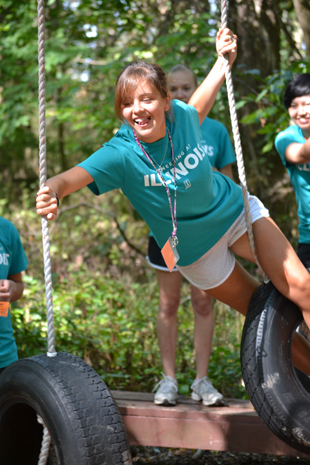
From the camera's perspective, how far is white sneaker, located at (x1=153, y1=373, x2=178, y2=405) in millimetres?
2697

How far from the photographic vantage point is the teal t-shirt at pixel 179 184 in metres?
1.92

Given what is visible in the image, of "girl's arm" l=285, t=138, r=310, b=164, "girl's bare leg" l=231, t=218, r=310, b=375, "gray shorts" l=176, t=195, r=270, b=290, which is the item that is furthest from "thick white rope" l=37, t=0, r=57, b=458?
"girl's arm" l=285, t=138, r=310, b=164

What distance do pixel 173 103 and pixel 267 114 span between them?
227 cm

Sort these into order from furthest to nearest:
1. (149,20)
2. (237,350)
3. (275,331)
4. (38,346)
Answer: (149,20)
(237,350)
(38,346)
(275,331)

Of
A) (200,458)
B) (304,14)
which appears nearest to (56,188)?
(200,458)

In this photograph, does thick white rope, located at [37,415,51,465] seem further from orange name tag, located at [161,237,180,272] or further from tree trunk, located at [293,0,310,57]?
tree trunk, located at [293,0,310,57]

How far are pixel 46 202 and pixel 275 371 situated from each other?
1083 millimetres

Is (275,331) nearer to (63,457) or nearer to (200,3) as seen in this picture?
(63,457)

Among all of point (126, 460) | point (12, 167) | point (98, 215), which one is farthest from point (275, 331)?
point (12, 167)

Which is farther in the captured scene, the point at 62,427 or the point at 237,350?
the point at 237,350

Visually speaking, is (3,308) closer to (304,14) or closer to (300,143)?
(300,143)

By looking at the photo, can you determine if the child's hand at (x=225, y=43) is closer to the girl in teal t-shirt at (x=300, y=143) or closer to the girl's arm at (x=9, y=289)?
the girl in teal t-shirt at (x=300, y=143)

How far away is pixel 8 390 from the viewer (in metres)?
1.75

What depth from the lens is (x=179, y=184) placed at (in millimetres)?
1965
